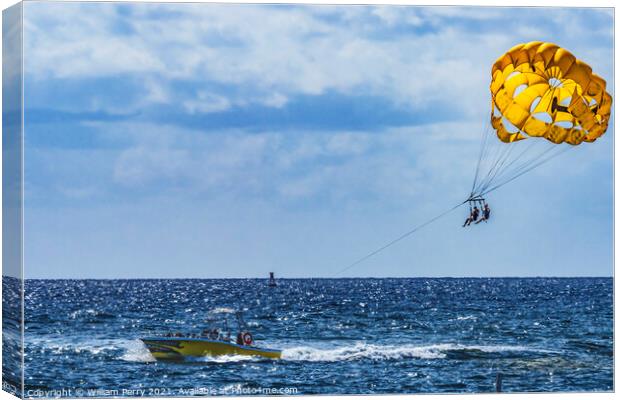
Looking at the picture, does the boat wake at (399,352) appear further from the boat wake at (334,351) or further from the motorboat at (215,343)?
the motorboat at (215,343)

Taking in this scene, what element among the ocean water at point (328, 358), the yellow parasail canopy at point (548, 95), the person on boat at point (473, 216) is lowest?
the ocean water at point (328, 358)

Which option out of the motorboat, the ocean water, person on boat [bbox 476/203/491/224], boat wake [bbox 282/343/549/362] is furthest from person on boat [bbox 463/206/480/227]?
the motorboat

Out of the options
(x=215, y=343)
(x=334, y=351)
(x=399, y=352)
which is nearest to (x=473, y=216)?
(x=399, y=352)

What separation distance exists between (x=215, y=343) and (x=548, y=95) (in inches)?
367

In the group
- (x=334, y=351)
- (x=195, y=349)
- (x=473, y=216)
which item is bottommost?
(x=334, y=351)

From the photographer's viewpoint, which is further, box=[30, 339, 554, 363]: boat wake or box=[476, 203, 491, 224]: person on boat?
box=[476, 203, 491, 224]: person on boat

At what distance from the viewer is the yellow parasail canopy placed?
26.9 metres

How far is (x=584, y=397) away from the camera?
2845 centimetres

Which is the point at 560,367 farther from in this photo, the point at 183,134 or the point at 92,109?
the point at 92,109

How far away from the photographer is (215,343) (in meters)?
30.0

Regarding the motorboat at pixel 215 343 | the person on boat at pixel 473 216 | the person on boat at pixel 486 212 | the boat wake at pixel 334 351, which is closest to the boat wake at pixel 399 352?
the boat wake at pixel 334 351

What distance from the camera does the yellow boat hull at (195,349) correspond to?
2878 cm

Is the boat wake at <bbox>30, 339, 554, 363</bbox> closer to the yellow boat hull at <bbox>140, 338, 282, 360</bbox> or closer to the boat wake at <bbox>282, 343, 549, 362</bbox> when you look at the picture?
the boat wake at <bbox>282, 343, 549, 362</bbox>

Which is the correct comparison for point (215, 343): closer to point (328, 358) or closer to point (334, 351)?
point (328, 358)
